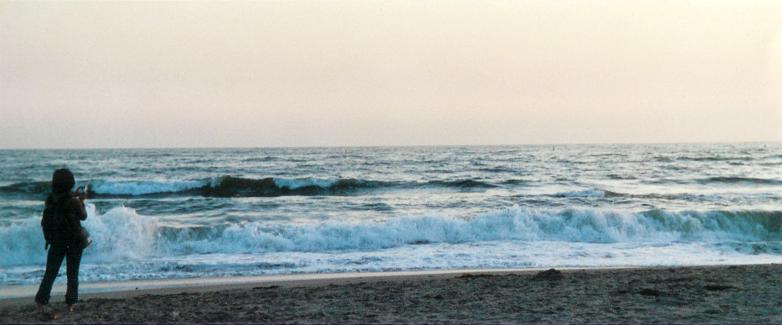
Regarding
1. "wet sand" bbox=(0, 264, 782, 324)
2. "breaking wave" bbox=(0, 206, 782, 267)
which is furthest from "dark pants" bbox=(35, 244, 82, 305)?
"breaking wave" bbox=(0, 206, 782, 267)

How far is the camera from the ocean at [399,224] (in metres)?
12.1

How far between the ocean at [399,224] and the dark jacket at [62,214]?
13.7 ft

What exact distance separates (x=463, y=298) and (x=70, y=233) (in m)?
3.97

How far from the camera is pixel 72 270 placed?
21.2ft

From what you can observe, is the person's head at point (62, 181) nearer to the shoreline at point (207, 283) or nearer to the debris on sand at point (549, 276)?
the shoreline at point (207, 283)

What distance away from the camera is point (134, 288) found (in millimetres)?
9320

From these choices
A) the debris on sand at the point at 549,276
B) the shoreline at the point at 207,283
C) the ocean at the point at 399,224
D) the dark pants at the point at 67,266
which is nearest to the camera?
the dark pants at the point at 67,266

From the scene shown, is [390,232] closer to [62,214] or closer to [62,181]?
[62,214]

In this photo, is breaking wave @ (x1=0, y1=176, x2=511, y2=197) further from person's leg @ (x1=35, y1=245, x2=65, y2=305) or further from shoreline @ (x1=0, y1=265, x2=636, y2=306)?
person's leg @ (x1=35, y1=245, x2=65, y2=305)

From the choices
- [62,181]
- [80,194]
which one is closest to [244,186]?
[80,194]

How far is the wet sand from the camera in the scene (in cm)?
630

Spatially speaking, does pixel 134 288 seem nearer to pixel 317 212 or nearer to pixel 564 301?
pixel 564 301

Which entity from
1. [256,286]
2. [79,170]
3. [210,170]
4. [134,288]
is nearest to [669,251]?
[256,286]

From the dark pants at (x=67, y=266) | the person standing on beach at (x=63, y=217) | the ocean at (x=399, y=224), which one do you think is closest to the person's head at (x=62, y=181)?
the person standing on beach at (x=63, y=217)
